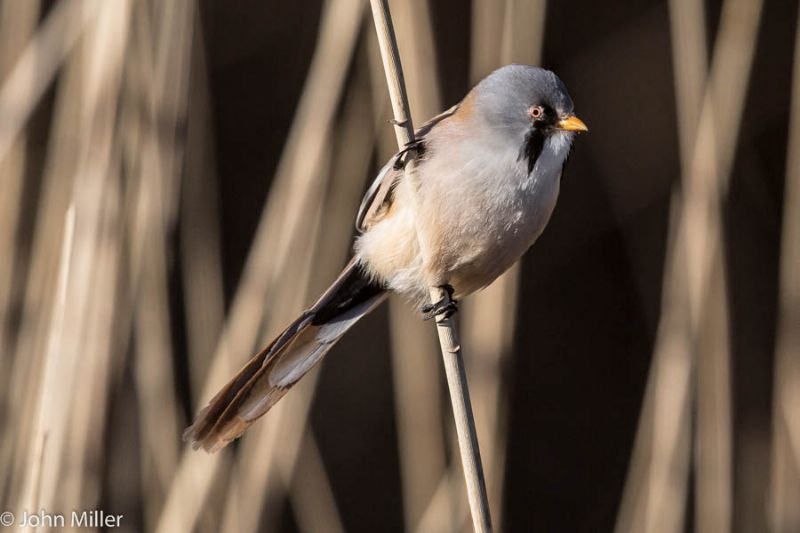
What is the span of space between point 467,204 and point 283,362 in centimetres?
41

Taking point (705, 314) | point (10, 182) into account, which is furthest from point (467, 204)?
point (10, 182)

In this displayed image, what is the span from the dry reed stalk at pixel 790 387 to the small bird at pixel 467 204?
50 centimetres

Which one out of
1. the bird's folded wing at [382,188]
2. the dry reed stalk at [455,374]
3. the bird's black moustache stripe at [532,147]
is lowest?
the dry reed stalk at [455,374]

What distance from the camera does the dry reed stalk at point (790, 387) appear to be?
80.2 inches

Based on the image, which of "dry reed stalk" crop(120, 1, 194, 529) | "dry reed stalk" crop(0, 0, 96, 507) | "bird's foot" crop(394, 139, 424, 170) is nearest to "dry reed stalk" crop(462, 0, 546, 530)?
"bird's foot" crop(394, 139, 424, 170)

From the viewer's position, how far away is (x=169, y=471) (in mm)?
1979

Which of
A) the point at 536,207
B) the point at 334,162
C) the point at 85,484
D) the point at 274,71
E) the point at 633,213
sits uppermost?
the point at 274,71

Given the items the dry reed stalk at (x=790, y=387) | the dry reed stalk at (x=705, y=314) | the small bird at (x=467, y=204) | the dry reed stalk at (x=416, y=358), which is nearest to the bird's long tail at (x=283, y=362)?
the small bird at (x=467, y=204)

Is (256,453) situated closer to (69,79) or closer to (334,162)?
(334,162)

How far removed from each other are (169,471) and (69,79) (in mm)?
727

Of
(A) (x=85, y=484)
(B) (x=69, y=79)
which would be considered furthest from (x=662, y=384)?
(B) (x=69, y=79)

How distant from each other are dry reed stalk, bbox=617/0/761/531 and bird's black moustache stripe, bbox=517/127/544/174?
40cm

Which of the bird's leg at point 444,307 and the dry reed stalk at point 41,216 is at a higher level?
the dry reed stalk at point 41,216

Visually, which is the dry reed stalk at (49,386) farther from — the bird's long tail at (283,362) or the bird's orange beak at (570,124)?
the bird's orange beak at (570,124)
